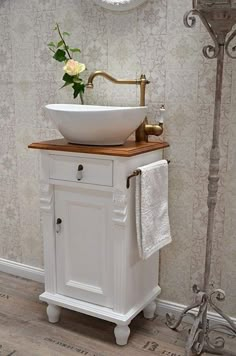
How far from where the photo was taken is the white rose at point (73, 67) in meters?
1.92

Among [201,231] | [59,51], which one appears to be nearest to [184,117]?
[201,231]

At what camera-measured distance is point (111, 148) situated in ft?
5.52

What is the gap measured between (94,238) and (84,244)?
6 cm

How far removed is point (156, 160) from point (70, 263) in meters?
0.62

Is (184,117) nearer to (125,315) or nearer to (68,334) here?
(125,315)

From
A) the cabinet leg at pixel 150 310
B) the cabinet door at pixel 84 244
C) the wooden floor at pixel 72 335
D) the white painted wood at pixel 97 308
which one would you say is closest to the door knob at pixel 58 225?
the cabinet door at pixel 84 244

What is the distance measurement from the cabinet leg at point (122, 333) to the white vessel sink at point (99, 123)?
802 millimetres

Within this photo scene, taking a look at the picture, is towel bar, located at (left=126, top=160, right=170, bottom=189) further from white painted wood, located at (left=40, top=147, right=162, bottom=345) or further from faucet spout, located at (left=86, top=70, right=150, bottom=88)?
faucet spout, located at (left=86, top=70, right=150, bottom=88)

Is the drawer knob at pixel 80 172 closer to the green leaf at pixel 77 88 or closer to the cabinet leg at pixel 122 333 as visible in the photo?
the green leaf at pixel 77 88

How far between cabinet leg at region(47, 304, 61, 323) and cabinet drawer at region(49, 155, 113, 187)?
64cm

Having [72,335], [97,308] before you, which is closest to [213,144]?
[97,308]

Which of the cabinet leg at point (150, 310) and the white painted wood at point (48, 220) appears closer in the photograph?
the white painted wood at point (48, 220)

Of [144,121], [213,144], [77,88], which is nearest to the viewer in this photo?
[213,144]

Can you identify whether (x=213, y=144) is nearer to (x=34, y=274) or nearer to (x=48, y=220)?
(x=48, y=220)
